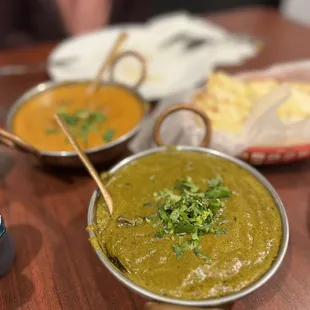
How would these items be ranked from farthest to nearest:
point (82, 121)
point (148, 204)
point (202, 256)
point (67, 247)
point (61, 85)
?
point (61, 85) → point (82, 121) → point (67, 247) → point (148, 204) → point (202, 256)

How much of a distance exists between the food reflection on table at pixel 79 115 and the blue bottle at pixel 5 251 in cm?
44

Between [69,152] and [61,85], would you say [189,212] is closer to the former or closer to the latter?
[69,152]

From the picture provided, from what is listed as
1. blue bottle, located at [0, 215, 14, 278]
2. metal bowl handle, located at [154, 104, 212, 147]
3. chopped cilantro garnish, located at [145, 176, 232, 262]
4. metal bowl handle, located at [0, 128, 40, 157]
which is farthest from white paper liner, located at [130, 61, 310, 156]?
blue bottle, located at [0, 215, 14, 278]

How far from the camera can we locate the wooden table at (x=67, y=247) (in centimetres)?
119

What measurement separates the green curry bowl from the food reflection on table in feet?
1.12

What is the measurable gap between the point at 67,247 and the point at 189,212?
1.64ft

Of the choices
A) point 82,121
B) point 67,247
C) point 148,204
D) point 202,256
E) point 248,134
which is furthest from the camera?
point 82,121

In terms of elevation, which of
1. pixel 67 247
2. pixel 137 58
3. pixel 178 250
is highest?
pixel 137 58

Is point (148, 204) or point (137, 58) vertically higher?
point (137, 58)

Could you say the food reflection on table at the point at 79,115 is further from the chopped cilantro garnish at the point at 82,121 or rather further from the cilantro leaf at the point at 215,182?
the cilantro leaf at the point at 215,182

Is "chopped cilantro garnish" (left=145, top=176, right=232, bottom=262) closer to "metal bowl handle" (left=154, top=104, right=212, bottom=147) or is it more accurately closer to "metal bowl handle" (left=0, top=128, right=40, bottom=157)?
"metal bowl handle" (left=154, top=104, right=212, bottom=147)

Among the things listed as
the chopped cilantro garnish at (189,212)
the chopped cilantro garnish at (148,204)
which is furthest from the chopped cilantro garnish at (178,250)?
the chopped cilantro garnish at (148,204)

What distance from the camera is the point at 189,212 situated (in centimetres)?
114

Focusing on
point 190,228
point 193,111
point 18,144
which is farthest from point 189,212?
point 18,144
